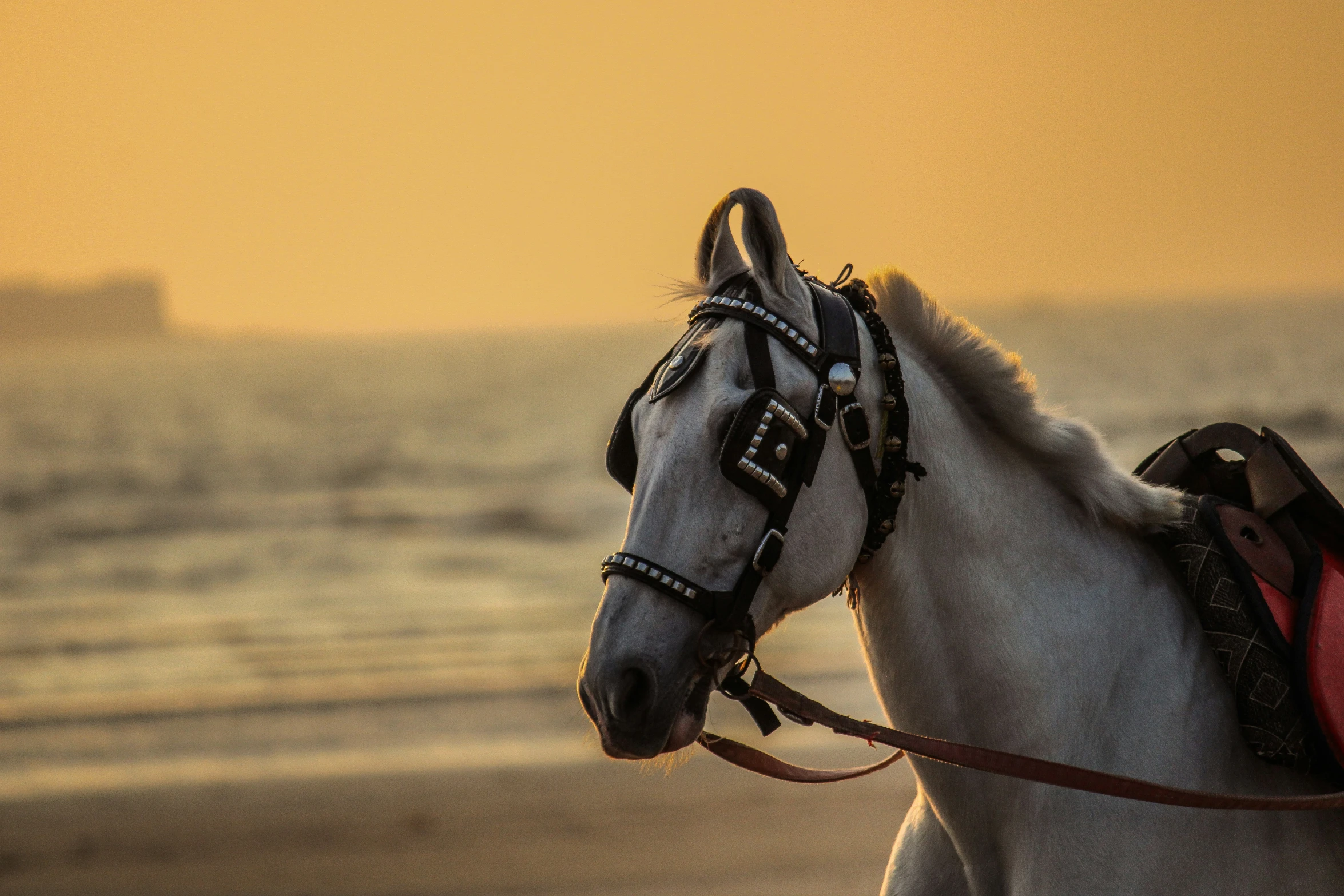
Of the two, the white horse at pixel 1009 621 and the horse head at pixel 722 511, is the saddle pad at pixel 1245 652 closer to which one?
the white horse at pixel 1009 621

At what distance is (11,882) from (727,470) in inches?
194

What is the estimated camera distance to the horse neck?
2152 millimetres

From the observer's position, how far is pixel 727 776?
6051 millimetres

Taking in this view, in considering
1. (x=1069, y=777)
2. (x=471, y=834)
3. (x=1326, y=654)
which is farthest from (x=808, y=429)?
(x=471, y=834)

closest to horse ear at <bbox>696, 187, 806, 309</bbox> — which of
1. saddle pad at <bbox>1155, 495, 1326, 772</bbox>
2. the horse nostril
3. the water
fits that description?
the water

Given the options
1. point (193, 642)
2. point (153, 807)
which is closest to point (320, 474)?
point (193, 642)

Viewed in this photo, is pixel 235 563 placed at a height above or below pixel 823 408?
below

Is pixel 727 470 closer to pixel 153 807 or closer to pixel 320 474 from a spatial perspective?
pixel 153 807

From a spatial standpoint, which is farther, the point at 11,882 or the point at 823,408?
the point at 11,882

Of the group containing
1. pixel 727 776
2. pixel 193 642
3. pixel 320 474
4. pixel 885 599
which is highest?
pixel 885 599

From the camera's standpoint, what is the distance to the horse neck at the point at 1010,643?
215 centimetres

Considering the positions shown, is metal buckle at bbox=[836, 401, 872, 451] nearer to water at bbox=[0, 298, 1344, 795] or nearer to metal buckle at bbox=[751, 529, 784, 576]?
metal buckle at bbox=[751, 529, 784, 576]

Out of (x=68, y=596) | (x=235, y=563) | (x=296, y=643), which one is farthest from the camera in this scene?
(x=235, y=563)

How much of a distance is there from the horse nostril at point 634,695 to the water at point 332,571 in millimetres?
847
